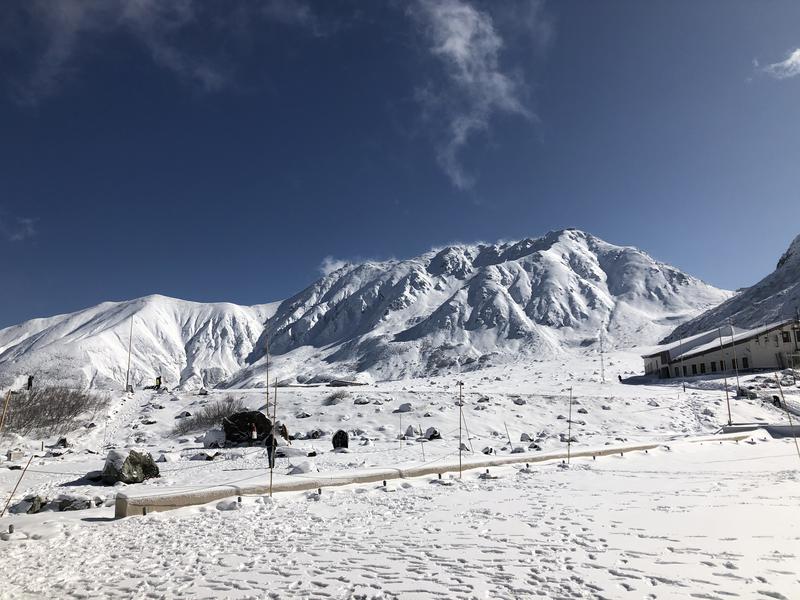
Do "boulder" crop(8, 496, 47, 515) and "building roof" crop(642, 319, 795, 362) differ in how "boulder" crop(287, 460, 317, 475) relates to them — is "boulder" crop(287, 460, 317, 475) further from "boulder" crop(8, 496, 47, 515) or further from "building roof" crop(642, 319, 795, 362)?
"building roof" crop(642, 319, 795, 362)

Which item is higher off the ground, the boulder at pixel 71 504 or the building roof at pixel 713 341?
the building roof at pixel 713 341

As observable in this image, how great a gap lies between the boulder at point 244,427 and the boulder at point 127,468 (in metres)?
8.69

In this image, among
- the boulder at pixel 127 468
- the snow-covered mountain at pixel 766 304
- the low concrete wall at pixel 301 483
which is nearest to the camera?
the low concrete wall at pixel 301 483

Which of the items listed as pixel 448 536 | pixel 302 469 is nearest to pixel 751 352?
pixel 302 469

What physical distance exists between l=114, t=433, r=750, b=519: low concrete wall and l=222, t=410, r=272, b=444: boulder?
1222 cm

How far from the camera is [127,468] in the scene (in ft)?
59.2

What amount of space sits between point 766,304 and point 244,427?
94158 millimetres

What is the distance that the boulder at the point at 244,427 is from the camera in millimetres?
27656

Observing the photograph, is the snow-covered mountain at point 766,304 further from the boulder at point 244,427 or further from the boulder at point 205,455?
the boulder at point 205,455

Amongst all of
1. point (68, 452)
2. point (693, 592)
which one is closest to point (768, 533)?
point (693, 592)

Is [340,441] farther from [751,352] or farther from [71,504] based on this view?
[751,352]

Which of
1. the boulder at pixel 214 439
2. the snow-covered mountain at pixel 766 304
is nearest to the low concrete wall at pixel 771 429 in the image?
the boulder at pixel 214 439

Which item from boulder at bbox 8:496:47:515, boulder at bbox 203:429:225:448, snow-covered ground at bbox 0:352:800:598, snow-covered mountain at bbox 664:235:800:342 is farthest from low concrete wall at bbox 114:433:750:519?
snow-covered mountain at bbox 664:235:800:342

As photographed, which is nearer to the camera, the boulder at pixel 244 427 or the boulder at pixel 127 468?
the boulder at pixel 127 468
